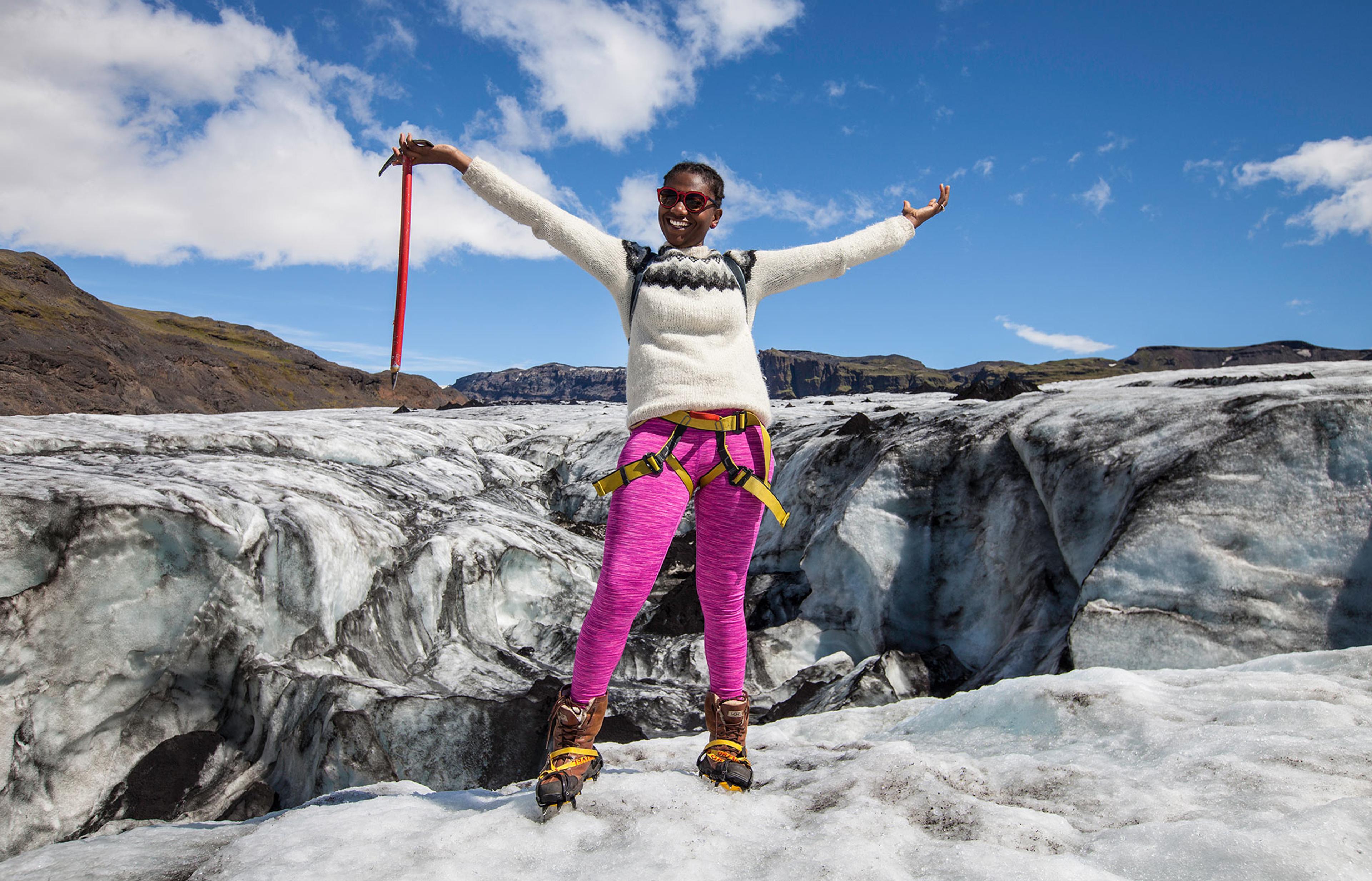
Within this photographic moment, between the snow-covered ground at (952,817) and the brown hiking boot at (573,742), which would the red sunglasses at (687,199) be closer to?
the brown hiking boot at (573,742)

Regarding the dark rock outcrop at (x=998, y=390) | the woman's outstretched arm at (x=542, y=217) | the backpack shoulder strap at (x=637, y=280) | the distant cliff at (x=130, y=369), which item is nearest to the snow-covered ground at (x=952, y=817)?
the backpack shoulder strap at (x=637, y=280)

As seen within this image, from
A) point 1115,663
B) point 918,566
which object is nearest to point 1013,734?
point 1115,663

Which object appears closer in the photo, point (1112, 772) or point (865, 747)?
point (1112, 772)

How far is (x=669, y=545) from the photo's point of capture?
10.6ft

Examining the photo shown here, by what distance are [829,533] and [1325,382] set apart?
15.8 feet

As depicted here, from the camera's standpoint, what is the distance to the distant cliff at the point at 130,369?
4581 cm

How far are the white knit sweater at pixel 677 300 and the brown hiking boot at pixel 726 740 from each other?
1420mm

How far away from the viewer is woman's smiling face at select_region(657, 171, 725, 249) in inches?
142

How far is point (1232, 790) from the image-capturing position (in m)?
2.87

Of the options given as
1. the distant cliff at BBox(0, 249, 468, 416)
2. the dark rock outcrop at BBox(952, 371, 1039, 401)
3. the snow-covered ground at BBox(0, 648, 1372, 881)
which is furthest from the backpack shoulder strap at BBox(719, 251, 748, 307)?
the distant cliff at BBox(0, 249, 468, 416)

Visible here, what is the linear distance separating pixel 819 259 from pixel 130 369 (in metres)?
69.6

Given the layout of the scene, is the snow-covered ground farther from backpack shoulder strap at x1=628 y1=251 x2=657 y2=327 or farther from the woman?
backpack shoulder strap at x1=628 y1=251 x2=657 y2=327

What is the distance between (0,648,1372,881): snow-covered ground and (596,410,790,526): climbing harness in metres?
1.32

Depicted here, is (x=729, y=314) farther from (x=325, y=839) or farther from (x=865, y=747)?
(x=325, y=839)
